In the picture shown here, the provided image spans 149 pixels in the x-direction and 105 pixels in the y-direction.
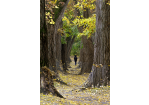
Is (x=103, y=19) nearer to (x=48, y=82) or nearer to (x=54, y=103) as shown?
(x=48, y=82)

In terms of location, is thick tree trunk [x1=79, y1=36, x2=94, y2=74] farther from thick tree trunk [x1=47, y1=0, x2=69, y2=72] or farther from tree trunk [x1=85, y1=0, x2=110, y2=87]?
tree trunk [x1=85, y1=0, x2=110, y2=87]

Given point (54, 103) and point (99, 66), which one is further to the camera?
point (99, 66)

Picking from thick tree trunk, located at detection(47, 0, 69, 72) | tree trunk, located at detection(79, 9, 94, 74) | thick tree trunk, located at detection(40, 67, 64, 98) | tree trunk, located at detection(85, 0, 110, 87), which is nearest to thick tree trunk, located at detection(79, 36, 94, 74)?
tree trunk, located at detection(79, 9, 94, 74)

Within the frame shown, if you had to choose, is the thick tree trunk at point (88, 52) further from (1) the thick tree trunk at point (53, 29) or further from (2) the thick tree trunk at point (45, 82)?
(2) the thick tree trunk at point (45, 82)

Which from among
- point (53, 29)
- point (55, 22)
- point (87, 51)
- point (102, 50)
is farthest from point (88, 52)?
point (102, 50)

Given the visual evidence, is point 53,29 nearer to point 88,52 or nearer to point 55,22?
point 55,22

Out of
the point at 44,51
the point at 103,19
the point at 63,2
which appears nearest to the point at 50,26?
the point at 63,2

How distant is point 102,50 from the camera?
841cm

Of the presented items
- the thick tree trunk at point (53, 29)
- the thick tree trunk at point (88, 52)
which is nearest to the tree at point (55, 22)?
the thick tree trunk at point (53, 29)

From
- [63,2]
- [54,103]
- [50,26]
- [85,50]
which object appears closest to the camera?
[54,103]
